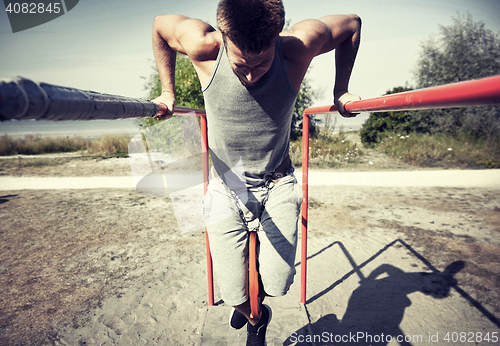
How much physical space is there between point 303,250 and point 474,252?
83.5 inches

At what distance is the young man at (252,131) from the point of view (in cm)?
125

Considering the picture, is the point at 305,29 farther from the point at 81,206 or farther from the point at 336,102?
the point at 81,206

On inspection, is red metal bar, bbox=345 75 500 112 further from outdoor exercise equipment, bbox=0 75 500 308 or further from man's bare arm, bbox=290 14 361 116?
man's bare arm, bbox=290 14 361 116

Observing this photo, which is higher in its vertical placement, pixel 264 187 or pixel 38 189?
pixel 264 187

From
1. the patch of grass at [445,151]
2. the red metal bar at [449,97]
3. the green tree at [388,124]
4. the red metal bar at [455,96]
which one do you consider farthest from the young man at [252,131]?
the green tree at [388,124]

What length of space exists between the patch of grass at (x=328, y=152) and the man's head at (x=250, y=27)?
608cm

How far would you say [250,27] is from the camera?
101 cm

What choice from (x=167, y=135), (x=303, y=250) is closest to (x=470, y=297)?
(x=303, y=250)

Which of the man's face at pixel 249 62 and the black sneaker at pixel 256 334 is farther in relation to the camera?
the black sneaker at pixel 256 334

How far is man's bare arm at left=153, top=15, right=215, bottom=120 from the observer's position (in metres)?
1.26

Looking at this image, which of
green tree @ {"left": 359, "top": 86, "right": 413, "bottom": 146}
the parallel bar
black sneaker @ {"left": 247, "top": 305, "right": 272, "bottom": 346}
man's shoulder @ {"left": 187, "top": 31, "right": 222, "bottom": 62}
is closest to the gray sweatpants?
black sneaker @ {"left": 247, "top": 305, "right": 272, "bottom": 346}

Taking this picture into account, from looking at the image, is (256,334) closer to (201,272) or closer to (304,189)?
(304,189)

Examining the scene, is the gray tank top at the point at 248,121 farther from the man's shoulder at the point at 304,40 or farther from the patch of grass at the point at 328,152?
the patch of grass at the point at 328,152

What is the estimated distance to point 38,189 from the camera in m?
5.43
